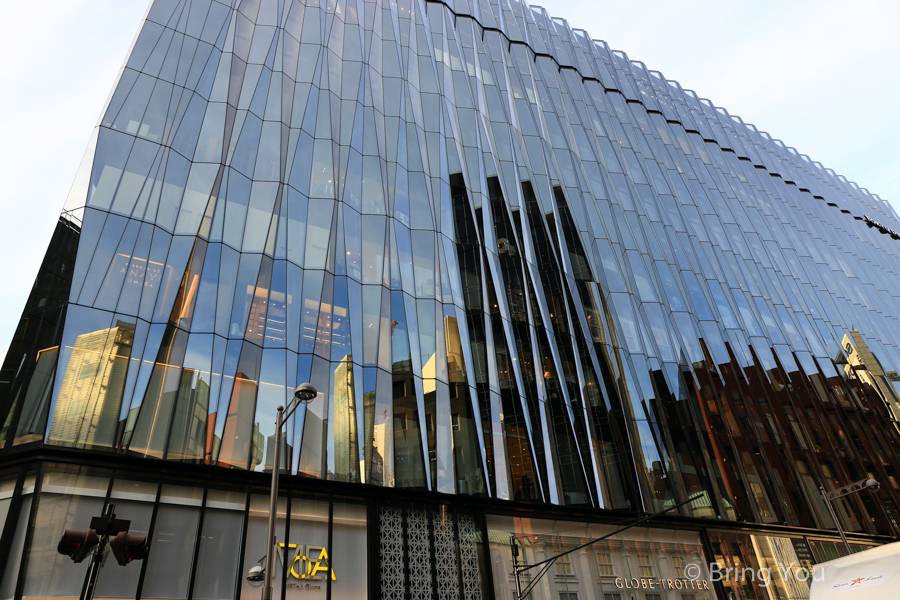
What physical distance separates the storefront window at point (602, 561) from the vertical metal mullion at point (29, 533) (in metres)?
14.2

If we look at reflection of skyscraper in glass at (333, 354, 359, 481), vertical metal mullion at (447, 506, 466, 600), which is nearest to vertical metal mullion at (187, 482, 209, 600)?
reflection of skyscraper in glass at (333, 354, 359, 481)

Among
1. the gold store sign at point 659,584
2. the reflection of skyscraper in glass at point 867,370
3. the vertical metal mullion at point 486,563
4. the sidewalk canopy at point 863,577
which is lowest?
the sidewalk canopy at point 863,577

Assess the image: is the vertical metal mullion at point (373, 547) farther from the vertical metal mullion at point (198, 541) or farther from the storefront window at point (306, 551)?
the vertical metal mullion at point (198, 541)

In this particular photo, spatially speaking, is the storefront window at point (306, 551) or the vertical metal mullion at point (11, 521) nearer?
the vertical metal mullion at point (11, 521)

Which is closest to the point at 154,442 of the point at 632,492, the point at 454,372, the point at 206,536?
the point at 206,536

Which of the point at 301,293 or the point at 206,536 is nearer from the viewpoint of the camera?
the point at 206,536

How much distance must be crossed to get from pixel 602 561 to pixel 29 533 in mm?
20337

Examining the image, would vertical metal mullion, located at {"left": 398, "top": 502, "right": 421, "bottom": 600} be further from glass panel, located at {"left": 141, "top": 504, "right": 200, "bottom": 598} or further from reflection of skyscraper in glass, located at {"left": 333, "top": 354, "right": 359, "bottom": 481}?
glass panel, located at {"left": 141, "top": 504, "right": 200, "bottom": 598}

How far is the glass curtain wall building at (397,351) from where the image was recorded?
1645cm

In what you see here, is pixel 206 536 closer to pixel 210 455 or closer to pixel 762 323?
pixel 210 455

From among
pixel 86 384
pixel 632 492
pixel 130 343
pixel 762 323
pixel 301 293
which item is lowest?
pixel 632 492

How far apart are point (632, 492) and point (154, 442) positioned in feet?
64.4

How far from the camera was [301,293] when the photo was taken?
69.4 feet

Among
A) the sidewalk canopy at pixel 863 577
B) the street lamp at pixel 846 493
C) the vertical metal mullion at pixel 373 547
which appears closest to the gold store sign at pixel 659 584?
the street lamp at pixel 846 493
